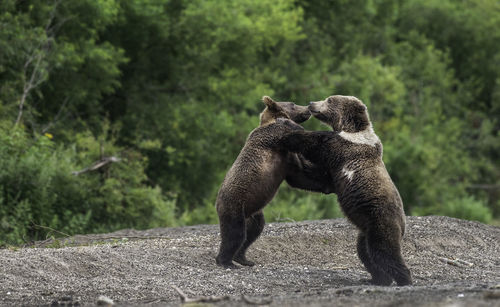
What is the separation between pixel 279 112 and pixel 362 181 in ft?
5.73

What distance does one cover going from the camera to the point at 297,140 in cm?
892

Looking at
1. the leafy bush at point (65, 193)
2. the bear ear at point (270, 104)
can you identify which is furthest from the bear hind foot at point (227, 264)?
the leafy bush at point (65, 193)

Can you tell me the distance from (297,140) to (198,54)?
631 inches

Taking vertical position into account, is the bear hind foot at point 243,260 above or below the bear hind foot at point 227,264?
below

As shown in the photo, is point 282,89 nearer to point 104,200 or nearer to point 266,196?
point 104,200

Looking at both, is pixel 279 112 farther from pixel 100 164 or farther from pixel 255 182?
pixel 100 164

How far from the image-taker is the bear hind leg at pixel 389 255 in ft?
26.2

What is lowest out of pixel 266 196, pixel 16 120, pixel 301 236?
pixel 16 120

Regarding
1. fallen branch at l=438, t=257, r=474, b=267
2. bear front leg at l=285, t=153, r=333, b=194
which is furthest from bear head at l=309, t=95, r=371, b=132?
fallen branch at l=438, t=257, r=474, b=267

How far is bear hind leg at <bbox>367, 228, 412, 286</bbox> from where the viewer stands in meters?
7.99

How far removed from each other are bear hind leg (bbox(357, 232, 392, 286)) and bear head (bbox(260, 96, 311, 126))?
6.30ft

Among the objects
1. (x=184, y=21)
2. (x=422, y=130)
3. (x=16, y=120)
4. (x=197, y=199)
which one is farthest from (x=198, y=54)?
(x=422, y=130)

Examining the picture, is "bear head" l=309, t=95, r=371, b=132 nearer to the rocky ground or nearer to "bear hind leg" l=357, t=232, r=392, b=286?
"bear hind leg" l=357, t=232, r=392, b=286

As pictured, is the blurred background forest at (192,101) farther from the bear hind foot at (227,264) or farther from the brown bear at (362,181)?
the brown bear at (362,181)
